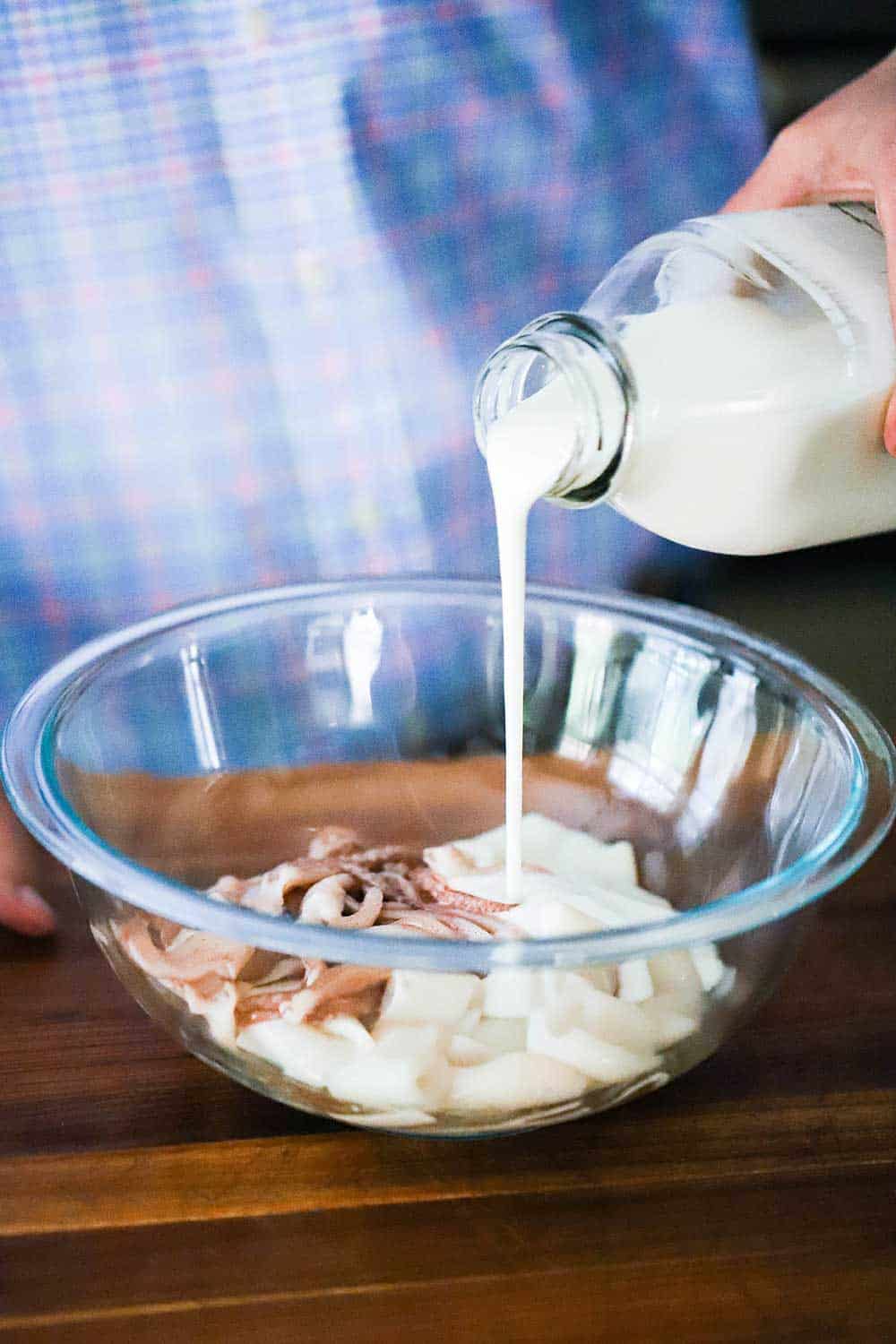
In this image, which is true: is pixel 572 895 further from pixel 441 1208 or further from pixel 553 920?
pixel 441 1208

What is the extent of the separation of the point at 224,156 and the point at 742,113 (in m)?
0.50

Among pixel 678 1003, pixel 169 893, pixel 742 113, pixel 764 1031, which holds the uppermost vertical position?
pixel 742 113

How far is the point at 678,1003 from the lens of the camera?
606mm

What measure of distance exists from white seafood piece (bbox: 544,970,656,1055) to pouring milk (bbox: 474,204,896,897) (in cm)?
17

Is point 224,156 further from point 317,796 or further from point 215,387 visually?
point 317,796

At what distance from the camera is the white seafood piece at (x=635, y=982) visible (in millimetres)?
594

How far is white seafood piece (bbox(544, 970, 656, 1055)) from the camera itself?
1.84 ft

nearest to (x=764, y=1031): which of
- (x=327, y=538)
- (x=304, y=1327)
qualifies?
(x=304, y=1327)

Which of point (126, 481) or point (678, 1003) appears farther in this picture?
point (126, 481)

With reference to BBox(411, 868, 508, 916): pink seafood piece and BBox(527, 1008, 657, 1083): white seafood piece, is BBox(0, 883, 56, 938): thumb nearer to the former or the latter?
BBox(411, 868, 508, 916): pink seafood piece

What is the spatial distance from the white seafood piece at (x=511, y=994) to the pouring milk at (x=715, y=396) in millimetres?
193

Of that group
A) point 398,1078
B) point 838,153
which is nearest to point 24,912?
point 398,1078

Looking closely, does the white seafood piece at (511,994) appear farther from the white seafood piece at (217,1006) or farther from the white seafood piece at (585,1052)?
the white seafood piece at (217,1006)

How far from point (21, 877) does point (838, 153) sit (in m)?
0.72
